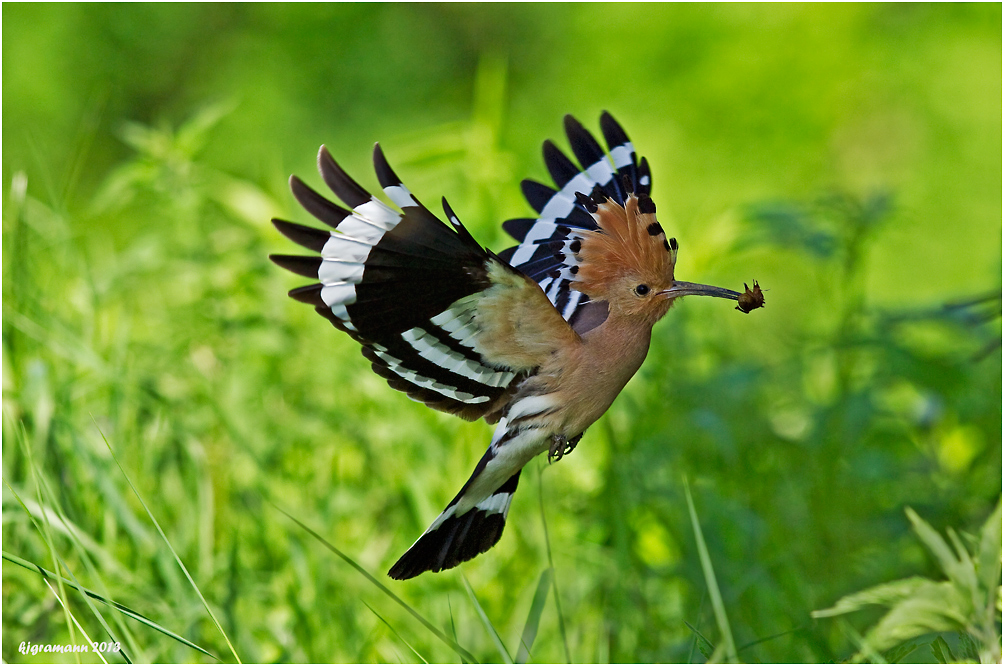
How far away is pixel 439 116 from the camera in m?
4.81

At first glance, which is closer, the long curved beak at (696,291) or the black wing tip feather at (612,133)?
the long curved beak at (696,291)

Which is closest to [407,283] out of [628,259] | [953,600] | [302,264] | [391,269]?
[391,269]

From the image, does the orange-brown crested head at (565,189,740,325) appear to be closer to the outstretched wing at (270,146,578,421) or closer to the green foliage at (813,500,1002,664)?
the outstretched wing at (270,146,578,421)

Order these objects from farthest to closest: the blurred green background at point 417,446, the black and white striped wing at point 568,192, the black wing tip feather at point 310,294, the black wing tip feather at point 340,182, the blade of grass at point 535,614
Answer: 1. the blurred green background at point 417,446
2. the blade of grass at point 535,614
3. the black and white striped wing at point 568,192
4. the black wing tip feather at point 310,294
5. the black wing tip feather at point 340,182

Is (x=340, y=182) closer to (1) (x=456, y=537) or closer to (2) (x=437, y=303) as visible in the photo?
(2) (x=437, y=303)

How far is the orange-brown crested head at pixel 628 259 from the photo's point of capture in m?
0.96

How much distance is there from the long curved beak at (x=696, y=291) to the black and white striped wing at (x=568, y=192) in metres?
0.20

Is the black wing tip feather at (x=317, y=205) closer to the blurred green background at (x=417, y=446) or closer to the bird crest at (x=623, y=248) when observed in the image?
the bird crest at (x=623, y=248)

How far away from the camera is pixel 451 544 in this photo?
114 cm

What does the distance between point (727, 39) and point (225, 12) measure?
8.70 feet

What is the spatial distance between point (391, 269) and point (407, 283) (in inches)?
0.9

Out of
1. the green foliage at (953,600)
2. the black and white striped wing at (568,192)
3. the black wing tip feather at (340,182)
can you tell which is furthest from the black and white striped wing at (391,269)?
the green foliage at (953,600)

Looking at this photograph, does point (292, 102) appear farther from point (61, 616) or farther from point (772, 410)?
point (61, 616)

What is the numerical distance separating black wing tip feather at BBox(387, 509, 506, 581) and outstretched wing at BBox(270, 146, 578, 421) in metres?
0.22
